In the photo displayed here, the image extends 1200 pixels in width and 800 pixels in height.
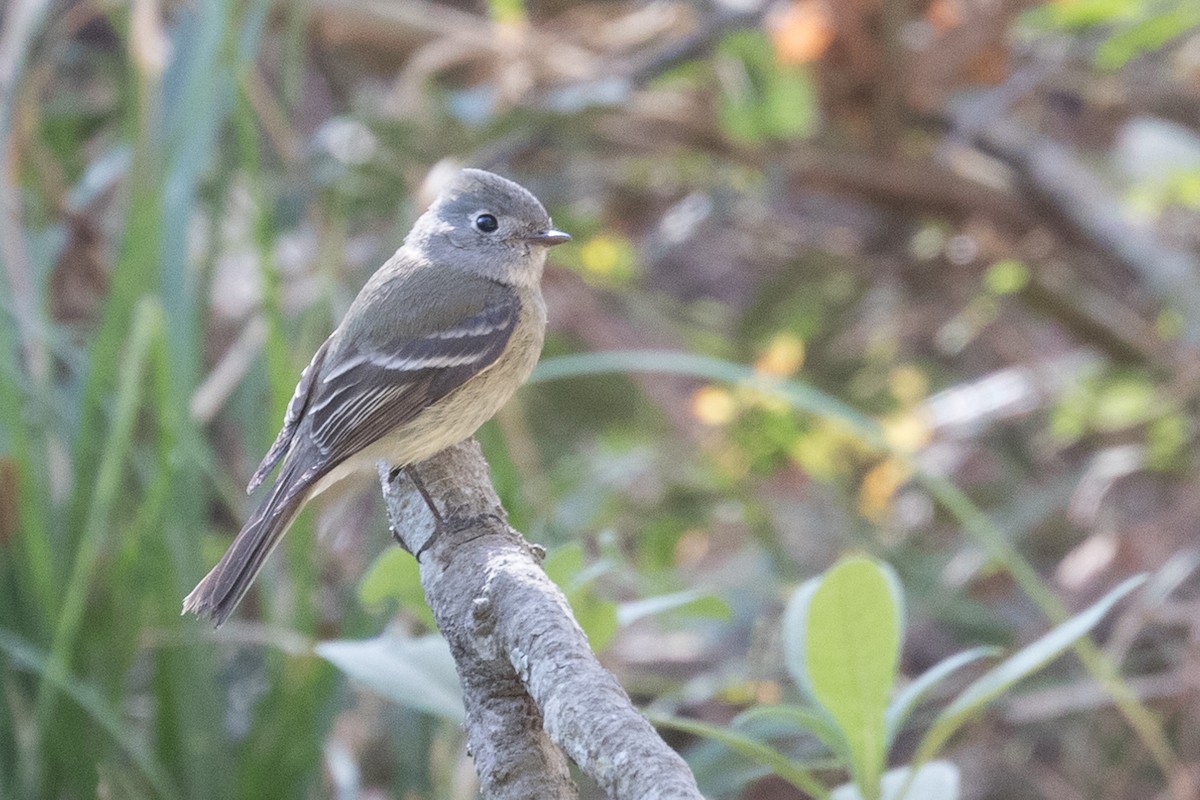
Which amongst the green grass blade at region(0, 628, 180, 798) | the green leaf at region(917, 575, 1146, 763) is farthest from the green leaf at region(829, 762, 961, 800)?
the green grass blade at region(0, 628, 180, 798)

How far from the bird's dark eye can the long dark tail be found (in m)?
0.79

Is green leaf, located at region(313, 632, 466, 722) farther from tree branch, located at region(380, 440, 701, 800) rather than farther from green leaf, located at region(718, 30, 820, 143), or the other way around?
green leaf, located at region(718, 30, 820, 143)

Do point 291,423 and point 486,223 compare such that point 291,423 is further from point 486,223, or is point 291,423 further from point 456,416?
point 486,223

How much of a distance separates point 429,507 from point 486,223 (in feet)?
2.95

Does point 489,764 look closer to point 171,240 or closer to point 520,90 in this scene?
point 171,240

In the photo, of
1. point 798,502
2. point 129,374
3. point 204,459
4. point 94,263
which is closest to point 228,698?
point 204,459

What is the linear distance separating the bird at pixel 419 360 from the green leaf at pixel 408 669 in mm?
310

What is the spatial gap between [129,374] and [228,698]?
0.91 metres

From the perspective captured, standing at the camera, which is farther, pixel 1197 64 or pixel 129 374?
pixel 1197 64

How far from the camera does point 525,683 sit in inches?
58.5

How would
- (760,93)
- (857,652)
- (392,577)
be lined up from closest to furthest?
(857,652) → (392,577) → (760,93)

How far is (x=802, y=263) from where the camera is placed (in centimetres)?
448

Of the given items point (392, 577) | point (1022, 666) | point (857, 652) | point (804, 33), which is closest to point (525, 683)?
point (857, 652)

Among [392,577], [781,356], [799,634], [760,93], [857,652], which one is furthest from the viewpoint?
[760,93]
